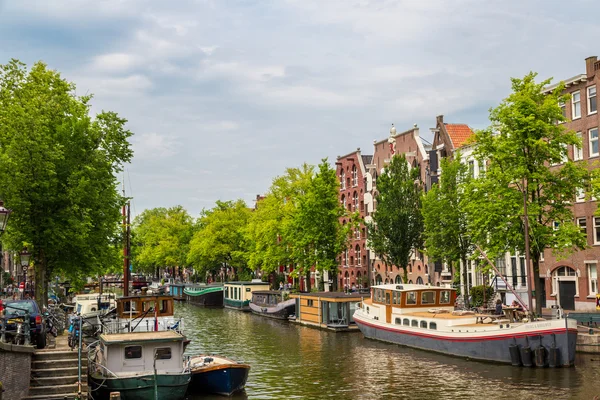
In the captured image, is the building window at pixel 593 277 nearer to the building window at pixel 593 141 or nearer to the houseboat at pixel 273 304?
the building window at pixel 593 141

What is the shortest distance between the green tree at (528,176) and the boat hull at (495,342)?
6.28 meters

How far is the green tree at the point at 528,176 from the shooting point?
1577 inches

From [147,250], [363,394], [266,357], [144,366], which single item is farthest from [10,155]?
[147,250]

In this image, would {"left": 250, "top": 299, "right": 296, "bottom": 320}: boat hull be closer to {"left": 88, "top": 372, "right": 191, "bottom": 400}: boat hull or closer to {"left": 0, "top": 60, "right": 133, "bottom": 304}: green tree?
{"left": 0, "top": 60, "right": 133, "bottom": 304}: green tree

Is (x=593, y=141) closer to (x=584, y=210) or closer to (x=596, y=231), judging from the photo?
(x=584, y=210)

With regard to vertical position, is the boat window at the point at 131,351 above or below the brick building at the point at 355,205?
below

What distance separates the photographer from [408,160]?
73625mm

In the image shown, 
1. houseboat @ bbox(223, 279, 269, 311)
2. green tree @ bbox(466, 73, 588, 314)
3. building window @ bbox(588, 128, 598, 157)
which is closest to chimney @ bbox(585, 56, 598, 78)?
building window @ bbox(588, 128, 598, 157)

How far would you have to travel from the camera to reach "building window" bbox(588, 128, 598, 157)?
163 ft

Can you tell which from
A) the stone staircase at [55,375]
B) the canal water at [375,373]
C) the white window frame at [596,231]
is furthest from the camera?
the white window frame at [596,231]

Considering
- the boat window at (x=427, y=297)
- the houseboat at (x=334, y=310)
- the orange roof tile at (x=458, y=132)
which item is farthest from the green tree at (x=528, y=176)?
the orange roof tile at (x=458, y=132)

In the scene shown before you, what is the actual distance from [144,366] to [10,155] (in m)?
13.7

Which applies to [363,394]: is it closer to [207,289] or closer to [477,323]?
[477,323]

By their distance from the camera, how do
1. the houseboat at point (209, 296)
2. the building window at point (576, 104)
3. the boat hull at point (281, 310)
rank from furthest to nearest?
the houseboat at point (209, 296), the boat hull at point (281, 310), the building window at point (576, 104)
